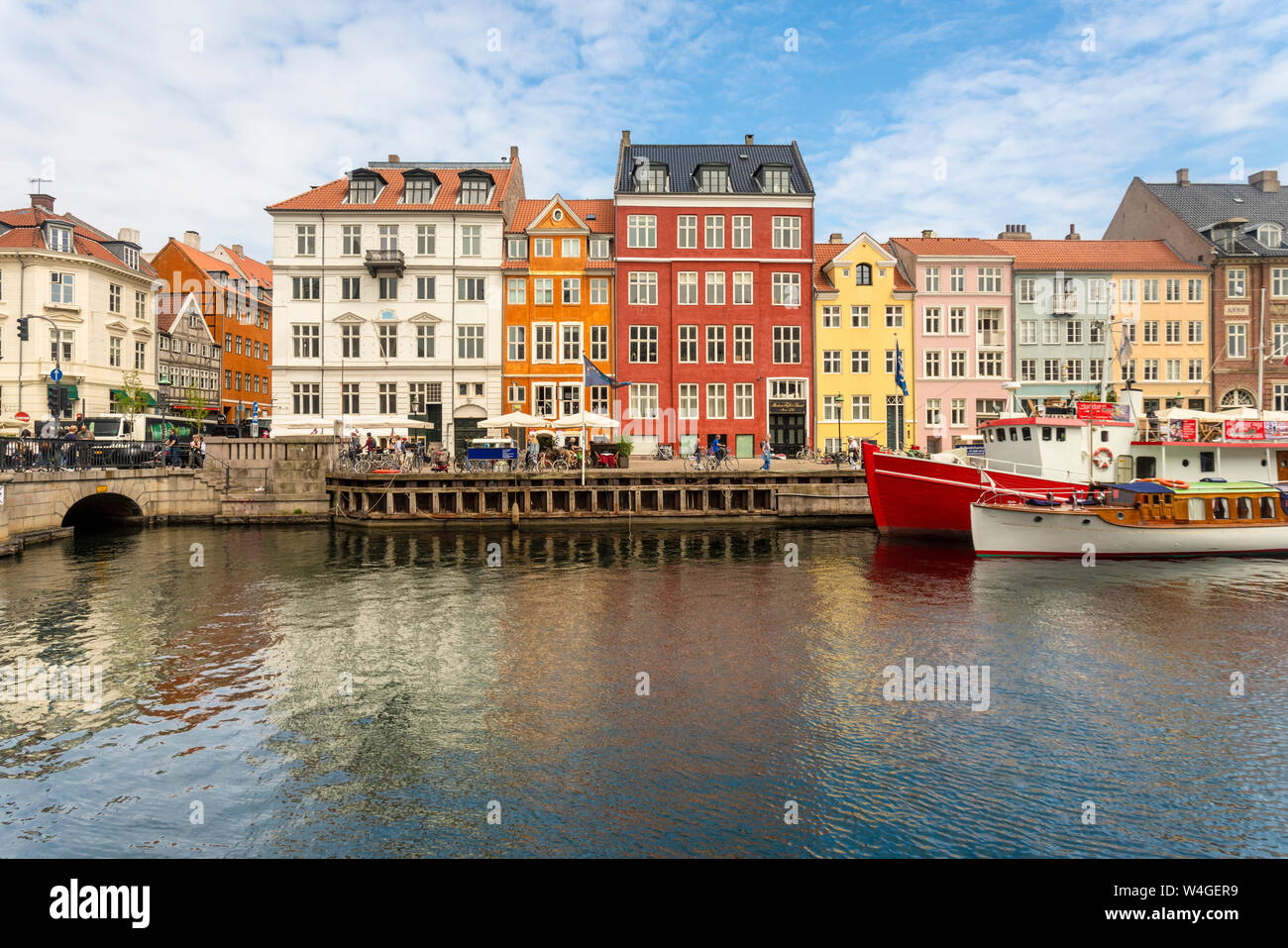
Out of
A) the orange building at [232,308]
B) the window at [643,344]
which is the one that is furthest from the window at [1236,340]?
the orange building at [232,308]

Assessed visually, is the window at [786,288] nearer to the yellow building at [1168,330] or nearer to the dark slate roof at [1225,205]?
the yellow building at [1168,330]

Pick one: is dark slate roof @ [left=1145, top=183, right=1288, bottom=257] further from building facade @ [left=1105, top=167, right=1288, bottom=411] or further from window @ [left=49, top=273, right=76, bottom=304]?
window @ [left=49, top=273, right=76, bottom=304]

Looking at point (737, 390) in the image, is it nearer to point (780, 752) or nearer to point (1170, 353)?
point (1170, 353)

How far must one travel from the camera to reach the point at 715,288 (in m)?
52.8

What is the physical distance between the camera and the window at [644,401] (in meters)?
52.6

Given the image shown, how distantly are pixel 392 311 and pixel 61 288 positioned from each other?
23968 millimetres

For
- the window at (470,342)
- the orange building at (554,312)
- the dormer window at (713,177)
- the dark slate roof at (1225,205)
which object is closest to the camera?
the window at (470,342)

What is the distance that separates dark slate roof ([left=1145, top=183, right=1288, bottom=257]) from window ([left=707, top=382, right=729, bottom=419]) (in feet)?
129

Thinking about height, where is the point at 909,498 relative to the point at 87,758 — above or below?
above

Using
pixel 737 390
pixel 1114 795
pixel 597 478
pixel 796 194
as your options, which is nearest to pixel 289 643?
pixel 1114 795

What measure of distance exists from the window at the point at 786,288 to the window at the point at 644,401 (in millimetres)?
10420

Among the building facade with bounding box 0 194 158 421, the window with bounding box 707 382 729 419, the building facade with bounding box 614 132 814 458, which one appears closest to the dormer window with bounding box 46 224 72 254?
the building facade with bounding box 0 194 158 421
